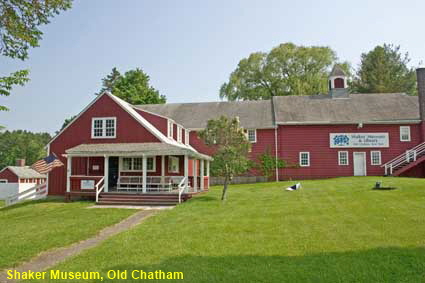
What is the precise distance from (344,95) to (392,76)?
75.2 ft

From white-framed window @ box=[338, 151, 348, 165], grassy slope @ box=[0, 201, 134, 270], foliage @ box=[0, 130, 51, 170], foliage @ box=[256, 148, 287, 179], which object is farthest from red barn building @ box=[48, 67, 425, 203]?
foliage @ box=[0, 130, 51, 170]

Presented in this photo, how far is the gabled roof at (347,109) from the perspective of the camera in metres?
26.6

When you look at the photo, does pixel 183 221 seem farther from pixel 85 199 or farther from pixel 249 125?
pixel 249 125

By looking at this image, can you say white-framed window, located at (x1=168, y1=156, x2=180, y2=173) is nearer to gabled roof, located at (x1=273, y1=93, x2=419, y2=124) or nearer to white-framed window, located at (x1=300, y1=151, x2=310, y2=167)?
gabled roof, located at (x1=273, y1=93, x2=419, y2=124)

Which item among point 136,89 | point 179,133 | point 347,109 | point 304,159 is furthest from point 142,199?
point 136,89

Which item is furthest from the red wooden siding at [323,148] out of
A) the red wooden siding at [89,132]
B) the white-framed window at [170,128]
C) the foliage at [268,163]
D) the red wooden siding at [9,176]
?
the red wooden siding at [9,176]

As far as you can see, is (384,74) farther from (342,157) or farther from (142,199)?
(142,199)

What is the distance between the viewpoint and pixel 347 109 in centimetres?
2812

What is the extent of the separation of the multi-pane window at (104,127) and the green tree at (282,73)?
28172 millimetres

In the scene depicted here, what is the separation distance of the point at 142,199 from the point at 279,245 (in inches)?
395

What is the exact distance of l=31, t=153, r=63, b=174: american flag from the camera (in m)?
17.6

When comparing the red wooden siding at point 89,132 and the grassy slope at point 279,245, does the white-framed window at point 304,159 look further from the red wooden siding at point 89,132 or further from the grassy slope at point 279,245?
the grassy slope at point 279,245

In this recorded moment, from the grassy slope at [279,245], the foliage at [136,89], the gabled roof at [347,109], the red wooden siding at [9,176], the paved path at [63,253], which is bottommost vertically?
the paved path at [63,253]

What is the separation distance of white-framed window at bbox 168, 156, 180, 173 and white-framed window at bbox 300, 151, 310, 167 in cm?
1113
